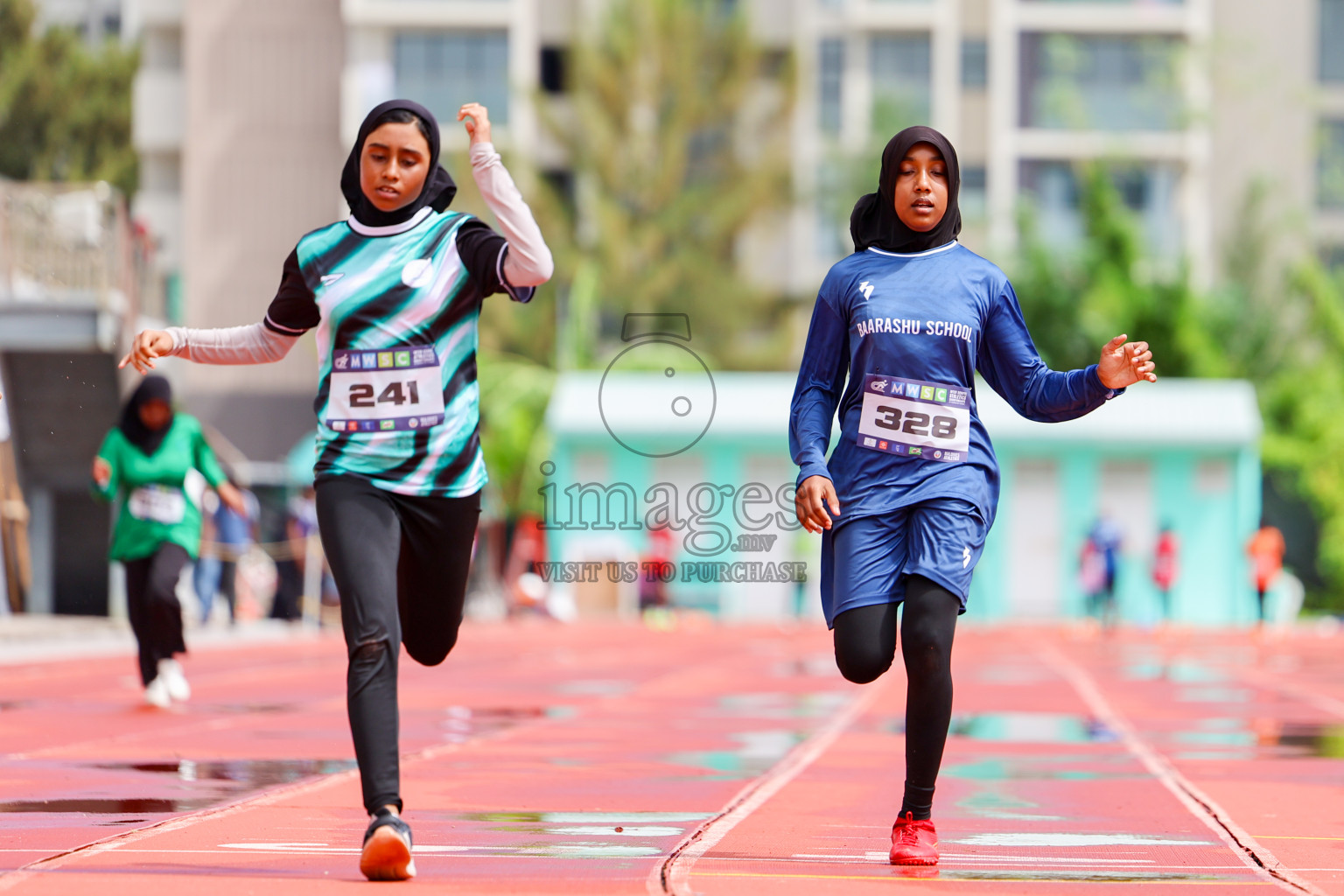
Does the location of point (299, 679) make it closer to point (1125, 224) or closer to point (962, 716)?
point (962, 716)

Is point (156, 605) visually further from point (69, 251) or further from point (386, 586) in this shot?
point (69, 251)

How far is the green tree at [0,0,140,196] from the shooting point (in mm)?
53188

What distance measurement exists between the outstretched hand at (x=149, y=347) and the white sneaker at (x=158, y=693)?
6226 mm

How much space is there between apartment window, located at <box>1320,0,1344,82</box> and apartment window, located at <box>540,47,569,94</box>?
65.5ft

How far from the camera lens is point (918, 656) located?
228 inches

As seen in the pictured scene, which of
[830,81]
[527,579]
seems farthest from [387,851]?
[830,81]

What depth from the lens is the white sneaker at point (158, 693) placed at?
11.9 meters

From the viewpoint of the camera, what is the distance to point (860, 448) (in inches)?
237

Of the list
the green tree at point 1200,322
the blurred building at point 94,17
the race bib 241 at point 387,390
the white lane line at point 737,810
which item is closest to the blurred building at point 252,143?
the blurred building at point 94,17

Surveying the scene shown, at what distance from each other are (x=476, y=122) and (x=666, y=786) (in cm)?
326

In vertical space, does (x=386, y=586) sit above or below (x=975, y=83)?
below

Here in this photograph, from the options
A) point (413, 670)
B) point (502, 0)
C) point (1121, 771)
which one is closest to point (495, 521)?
point (502, 0)

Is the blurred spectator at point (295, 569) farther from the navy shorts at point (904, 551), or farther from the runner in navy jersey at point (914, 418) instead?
the navy shorts at point (904, 551)

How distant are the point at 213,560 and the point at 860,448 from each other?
57.5ft
